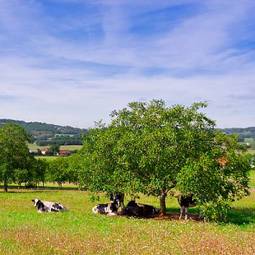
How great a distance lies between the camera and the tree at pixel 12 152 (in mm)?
81500

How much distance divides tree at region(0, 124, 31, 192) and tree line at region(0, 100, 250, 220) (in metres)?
43.4

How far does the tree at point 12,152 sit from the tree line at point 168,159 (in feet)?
142

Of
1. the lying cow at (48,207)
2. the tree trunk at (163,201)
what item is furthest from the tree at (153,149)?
the lying cow at (48,207)

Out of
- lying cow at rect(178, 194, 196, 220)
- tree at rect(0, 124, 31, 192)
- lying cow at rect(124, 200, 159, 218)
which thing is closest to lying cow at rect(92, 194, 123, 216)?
lying cow at rect(124, 200, 159, 218)

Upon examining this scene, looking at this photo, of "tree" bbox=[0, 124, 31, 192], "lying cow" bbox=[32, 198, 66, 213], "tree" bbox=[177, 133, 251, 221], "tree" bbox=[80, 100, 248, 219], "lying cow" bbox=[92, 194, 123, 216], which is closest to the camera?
"tree" bbox=[177, 133, 251, 221]

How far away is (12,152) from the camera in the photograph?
83750 millimetres

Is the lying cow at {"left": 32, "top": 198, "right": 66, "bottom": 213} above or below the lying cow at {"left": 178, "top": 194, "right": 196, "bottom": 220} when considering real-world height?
below

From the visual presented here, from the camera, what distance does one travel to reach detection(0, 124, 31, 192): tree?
267ft

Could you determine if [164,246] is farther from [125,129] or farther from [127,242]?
[125,129]

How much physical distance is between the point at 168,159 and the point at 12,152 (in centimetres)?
5325

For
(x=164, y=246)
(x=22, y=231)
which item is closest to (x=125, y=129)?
(x=22, y=231)

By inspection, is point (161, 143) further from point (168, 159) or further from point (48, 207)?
point (48, 207)

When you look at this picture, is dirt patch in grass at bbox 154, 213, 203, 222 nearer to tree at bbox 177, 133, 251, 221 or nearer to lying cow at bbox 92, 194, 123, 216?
tree at bbox 177, 133, 251, 221

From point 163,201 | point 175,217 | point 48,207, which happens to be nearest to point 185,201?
point 175,217
